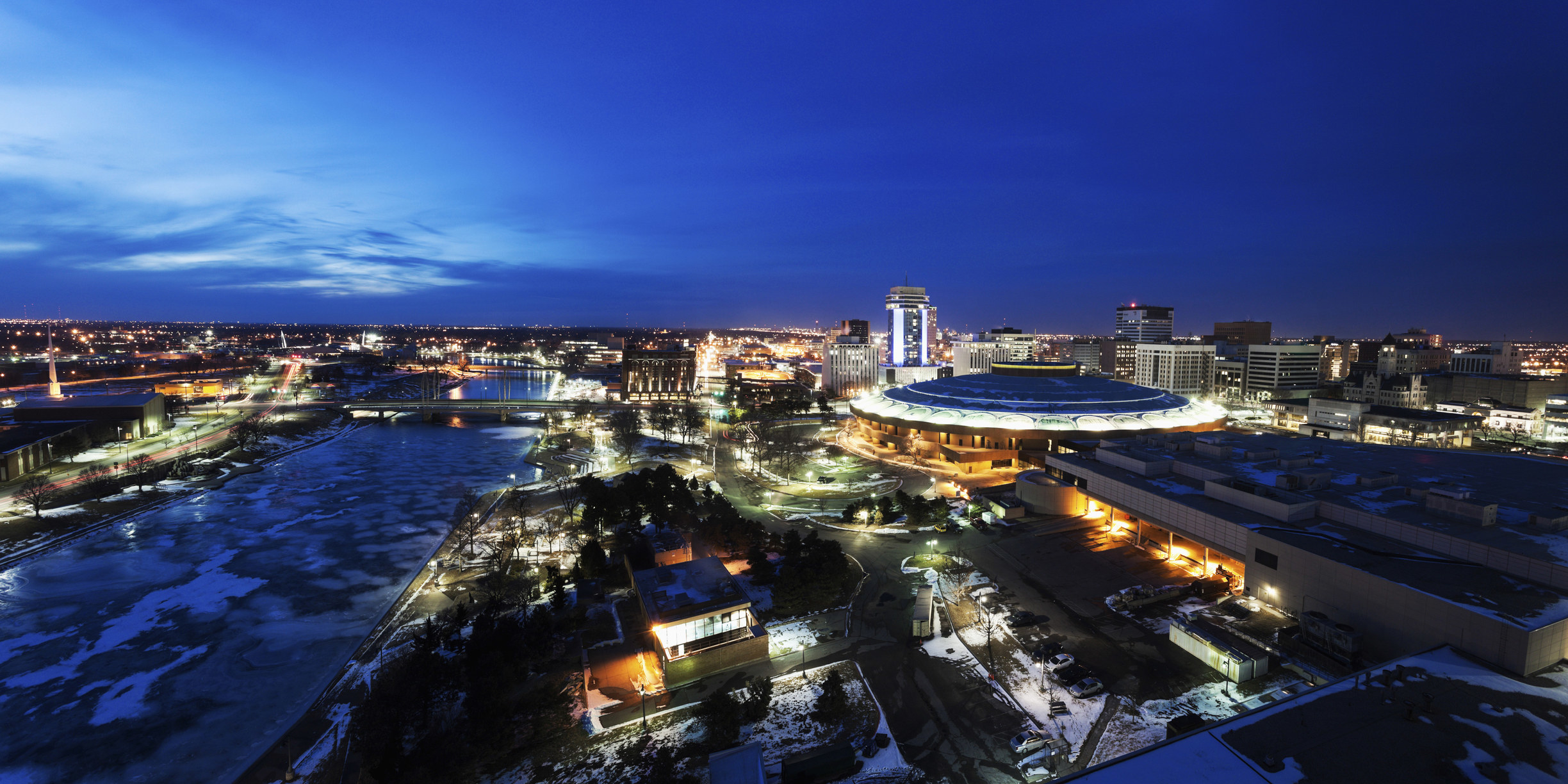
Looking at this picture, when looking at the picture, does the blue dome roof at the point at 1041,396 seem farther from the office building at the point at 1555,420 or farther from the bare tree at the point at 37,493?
the bare tree at the point at 37,493

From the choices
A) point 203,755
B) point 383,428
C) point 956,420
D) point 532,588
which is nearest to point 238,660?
point 203,755

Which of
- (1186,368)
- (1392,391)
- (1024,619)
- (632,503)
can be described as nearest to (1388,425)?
(1392,391)

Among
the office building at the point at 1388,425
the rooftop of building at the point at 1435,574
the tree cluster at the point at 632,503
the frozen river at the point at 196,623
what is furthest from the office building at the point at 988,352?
the frozen river at the point at 196,623

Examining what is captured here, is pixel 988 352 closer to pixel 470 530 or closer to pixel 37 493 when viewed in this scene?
pixel 470 530

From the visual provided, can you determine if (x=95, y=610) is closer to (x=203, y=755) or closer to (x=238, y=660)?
(x=238, y=660)

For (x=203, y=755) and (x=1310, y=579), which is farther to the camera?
(x=1310, y=579)

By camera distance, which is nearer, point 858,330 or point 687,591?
point 687,591
